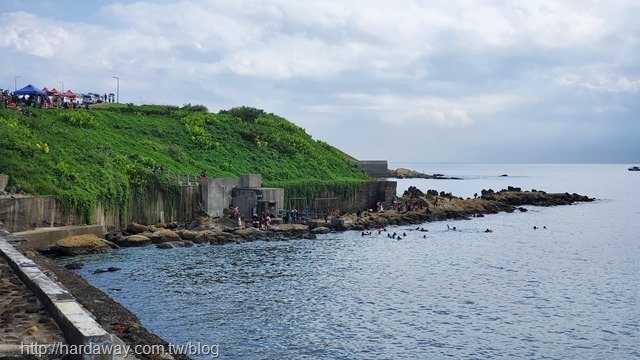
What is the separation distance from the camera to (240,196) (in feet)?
186

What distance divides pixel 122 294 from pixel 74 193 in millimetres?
16755

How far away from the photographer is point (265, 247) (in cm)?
4688

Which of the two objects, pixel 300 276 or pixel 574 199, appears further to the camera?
pixel 574 199

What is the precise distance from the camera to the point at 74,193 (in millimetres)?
42719

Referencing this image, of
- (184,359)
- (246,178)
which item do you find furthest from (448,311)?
(246,178)

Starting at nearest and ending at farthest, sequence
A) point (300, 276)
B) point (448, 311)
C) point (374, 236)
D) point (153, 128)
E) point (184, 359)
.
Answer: point (184, 359)
point (448, 311)
point (300, 276)
point (374, 236)
point (153, 128)

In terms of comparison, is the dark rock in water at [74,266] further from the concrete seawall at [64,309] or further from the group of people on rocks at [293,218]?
the group of people on rocks at [293,218]

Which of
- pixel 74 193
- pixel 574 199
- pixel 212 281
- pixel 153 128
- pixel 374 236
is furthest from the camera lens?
pixel 574 199

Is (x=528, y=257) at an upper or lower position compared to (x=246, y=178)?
lower

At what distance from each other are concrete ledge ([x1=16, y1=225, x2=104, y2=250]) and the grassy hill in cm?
184

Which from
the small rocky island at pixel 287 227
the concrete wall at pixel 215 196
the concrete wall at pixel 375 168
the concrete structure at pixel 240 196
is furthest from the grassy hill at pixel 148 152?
the concrete wall at pixel 375 168

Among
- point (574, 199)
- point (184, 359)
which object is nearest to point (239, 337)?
point (184, 359)

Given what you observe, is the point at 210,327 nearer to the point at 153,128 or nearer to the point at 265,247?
the point at 265,247

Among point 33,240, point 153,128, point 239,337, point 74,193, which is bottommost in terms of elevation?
point 239,337
